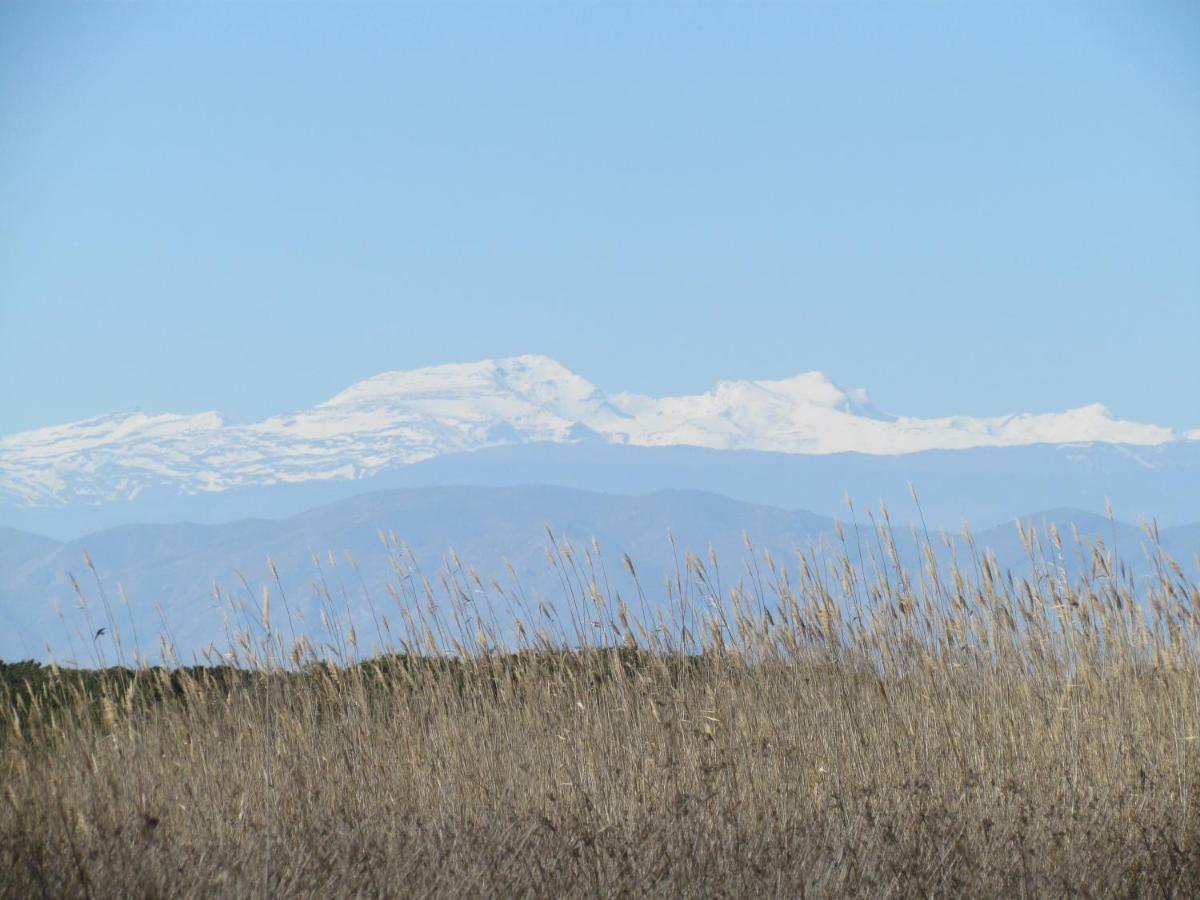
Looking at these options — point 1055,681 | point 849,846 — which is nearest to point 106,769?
point 849,846

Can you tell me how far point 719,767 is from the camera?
575cm

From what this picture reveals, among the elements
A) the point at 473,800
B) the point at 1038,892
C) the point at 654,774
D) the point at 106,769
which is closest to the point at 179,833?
the point at 106,769

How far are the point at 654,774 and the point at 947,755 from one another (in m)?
1.40

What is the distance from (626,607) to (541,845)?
2210 millimetres

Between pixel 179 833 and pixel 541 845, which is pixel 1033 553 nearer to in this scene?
pixel 541 845

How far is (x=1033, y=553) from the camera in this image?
719cm

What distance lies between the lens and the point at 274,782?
6.37 m

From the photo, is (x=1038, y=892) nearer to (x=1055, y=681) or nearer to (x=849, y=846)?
(x=849, y=846)

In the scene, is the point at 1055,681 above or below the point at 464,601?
below

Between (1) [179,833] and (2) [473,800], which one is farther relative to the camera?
(2) [473,800]

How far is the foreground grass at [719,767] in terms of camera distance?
15.6 feet

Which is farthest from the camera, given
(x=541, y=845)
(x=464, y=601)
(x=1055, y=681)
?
(x=464, y=601)

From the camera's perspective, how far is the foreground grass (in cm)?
477

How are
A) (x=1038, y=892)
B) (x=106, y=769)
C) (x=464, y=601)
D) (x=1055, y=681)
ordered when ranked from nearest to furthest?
(x=1038, y=892) < (x=106, y=769) < (x=1055, y=681) < (x=464, y=601)
